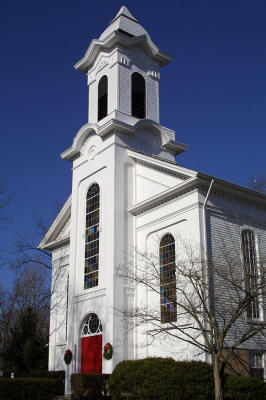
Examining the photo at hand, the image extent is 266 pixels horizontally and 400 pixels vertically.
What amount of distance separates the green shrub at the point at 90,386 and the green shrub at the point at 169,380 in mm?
1629

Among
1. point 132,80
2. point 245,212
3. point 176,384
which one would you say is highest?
point 132,80

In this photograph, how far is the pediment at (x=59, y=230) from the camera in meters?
31.7

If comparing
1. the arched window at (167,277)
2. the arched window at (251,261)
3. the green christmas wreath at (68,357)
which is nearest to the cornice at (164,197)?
the arched window at (167,277)

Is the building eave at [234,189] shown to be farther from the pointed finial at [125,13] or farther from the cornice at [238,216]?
the pointed finial at [125,13]

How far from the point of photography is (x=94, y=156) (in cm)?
2741

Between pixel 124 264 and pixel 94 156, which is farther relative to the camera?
pixel 94 156

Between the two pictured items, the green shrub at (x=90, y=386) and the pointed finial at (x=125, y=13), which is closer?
the green shrub at (x=90, y=386)

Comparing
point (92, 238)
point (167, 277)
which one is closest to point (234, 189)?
point (167, 277)

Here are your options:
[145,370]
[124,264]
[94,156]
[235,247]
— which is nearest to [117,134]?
[94,156]

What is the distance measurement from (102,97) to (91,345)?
538 inches

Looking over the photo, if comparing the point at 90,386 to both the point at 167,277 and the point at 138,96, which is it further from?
the point at 138,96

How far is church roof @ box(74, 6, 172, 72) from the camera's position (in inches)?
1127

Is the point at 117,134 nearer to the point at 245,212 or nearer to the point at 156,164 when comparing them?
the point at 156,164

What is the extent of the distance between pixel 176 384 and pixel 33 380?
6633mm
